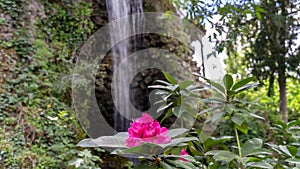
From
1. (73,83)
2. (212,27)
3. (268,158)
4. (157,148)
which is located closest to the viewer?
(157,148)

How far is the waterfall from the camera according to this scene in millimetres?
4236

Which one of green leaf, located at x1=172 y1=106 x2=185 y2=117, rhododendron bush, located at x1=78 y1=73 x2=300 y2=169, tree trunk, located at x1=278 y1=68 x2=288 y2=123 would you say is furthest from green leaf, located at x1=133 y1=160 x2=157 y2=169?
tree trunk, located at x1=278 y1=68 x2=288 y2=123

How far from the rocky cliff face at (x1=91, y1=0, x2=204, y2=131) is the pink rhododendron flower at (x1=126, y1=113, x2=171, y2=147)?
11.1 ft

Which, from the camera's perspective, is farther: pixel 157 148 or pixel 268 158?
pixel 268 158

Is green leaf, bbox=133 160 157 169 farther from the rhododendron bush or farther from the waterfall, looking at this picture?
the waterfall

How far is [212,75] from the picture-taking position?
1405 millimetres

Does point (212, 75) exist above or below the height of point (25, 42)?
below

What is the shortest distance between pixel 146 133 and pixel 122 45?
3.79m

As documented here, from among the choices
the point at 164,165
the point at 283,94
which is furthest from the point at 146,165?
the point at 283,94

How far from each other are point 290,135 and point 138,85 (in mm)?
3332

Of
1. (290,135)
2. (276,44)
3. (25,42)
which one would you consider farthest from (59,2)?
(290,135)

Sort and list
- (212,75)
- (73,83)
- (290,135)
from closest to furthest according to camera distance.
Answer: (290,135), (212,75), (73,83)

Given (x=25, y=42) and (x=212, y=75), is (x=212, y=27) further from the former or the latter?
(x=25, y=42)

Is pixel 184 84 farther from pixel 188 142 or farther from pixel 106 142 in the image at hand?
pixel 106 142
